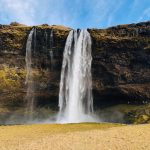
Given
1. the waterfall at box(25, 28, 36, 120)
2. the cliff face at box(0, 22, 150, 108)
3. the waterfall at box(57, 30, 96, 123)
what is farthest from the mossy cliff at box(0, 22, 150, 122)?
the waterfall at box(57, 30, 96, 123)

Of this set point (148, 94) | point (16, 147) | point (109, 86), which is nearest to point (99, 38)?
point (109, 86)

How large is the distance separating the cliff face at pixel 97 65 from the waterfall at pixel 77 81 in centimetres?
107

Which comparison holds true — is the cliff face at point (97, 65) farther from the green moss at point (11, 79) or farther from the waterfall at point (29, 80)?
the waterfall at point (29, 80)

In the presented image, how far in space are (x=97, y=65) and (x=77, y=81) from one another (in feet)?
17.7

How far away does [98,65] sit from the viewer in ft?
266

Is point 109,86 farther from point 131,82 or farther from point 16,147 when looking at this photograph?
point 16,147

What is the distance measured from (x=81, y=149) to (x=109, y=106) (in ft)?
179

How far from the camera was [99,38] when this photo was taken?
267ft

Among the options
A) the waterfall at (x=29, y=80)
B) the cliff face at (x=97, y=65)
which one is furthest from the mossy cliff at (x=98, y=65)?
the waterfall at (x=29, y=80)

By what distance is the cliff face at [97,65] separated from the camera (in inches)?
3147

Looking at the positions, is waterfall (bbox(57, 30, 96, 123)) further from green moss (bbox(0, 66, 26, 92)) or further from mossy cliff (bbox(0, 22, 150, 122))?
green moss (bbox(0, 66, 26, 92))

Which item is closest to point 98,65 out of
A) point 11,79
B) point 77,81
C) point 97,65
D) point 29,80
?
point 97,65

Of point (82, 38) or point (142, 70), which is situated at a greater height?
point (82, 38)

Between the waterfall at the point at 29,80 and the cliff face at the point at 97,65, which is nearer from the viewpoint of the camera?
the cliff face at the point at 97,65
